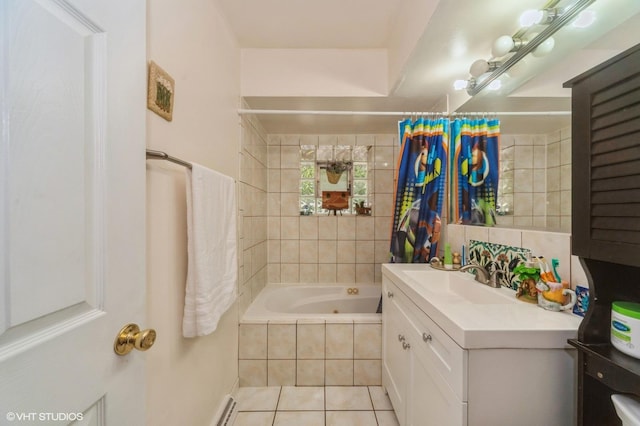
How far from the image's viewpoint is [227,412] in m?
1.42

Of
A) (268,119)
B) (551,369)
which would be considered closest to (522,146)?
(551,369)

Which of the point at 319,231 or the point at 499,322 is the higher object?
the point at 319,231

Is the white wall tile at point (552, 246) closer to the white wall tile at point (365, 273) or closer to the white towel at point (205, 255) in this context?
the white towel at point (205, 255)

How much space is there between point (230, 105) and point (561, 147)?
5.64ft

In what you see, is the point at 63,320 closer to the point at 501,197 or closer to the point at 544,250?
the point at 544,250

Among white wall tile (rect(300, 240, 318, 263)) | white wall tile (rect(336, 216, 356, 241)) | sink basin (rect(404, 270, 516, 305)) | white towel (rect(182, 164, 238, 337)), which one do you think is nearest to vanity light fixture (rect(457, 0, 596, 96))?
sink basin (rect(404, 270, 516, 305))

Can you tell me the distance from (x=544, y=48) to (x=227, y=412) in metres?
2.40

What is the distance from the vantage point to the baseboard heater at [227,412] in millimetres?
1364

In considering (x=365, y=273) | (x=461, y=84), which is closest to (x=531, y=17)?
(x=461, y=84)

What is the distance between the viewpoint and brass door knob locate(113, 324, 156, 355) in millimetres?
519

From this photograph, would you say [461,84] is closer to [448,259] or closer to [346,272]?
[448,259]

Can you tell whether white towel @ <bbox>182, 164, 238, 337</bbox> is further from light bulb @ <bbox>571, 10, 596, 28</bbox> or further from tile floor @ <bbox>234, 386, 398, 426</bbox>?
light bulb @ <bbox>571, 10, 596, 28</bbox>

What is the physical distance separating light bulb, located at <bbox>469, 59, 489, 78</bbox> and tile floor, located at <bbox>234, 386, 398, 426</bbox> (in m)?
2.02

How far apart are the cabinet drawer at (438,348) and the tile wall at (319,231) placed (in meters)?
1.41
